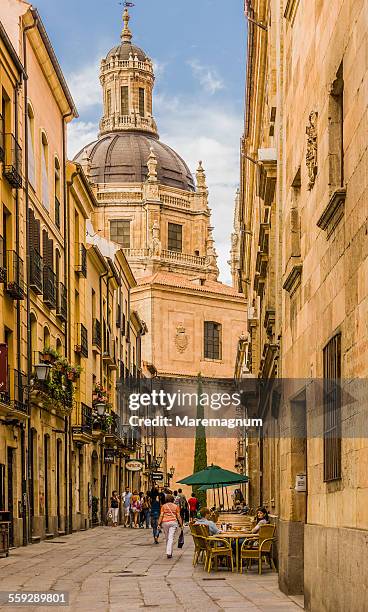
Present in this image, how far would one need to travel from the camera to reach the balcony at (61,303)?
33875mm

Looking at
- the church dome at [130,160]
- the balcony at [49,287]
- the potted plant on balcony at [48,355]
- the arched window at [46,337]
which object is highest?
the church dome at [130,160]

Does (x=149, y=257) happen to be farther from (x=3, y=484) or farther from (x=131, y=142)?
(x=3, y=484)

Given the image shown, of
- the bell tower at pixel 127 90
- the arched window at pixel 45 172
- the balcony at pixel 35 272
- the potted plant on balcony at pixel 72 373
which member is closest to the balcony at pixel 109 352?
the potted plant on balcony at pixel 72 373

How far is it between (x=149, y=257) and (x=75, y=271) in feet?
189

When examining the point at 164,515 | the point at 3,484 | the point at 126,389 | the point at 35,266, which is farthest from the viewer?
the point at 126,389

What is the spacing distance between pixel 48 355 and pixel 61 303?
453 cm

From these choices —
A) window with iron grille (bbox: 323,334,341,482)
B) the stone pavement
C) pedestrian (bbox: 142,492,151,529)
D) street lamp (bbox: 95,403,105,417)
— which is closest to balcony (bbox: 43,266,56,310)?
the stone pavement

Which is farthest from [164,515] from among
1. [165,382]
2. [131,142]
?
[131,142]

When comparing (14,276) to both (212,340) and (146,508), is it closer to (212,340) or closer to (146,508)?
(146,508)

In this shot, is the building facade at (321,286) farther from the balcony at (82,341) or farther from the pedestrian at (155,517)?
the balcony at (82,341)

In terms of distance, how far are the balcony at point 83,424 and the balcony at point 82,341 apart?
1.73 m

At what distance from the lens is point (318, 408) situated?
12477mm

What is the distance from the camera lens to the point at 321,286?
1223cm

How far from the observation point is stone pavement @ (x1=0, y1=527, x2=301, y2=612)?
14250 mm
